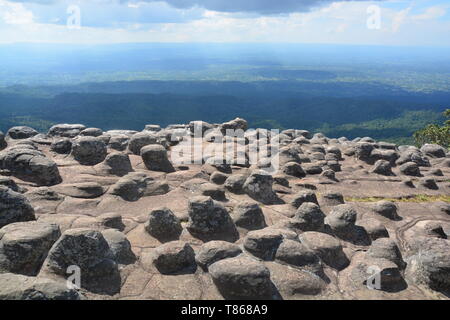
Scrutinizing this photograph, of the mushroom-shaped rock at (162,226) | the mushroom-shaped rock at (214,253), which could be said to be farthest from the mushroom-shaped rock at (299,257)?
the mushroom-shaped rock at (162,226)

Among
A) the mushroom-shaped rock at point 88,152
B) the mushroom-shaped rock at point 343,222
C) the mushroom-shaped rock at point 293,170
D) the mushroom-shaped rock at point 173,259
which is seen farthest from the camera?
the mushroom-shaped rock at point 293,170

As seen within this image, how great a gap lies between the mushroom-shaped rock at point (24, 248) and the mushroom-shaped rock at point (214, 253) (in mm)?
3196

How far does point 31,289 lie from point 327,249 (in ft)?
21.4

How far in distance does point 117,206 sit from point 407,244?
8.82m

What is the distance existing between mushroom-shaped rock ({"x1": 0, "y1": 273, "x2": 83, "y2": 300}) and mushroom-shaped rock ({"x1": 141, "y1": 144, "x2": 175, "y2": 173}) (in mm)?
9271

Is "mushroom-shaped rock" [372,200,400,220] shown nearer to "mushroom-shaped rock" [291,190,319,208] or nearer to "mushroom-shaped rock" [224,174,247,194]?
"mushroom-shaped rock" [291,190,319,208]

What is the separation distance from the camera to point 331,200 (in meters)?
13.8

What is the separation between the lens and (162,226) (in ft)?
32.6

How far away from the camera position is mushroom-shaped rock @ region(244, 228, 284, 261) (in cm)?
884

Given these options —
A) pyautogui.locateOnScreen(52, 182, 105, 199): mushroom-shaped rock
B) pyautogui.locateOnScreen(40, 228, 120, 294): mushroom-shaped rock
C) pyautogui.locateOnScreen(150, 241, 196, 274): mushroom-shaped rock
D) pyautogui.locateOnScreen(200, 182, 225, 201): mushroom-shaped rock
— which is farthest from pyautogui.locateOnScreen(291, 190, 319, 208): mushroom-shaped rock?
pyautogui.locateOnScreen(40, 228, 120, 294): mushroom-shaped rock

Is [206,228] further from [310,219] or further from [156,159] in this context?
[156,159]

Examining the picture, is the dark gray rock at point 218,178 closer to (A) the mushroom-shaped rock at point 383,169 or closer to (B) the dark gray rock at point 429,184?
(A) the mushroom-shaped rock at point 383,169

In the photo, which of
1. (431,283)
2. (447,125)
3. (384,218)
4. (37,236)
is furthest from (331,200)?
(447,125)

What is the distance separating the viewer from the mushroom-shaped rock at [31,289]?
591cm
